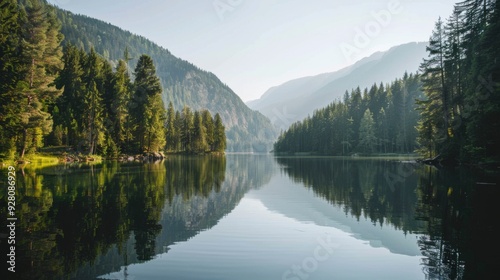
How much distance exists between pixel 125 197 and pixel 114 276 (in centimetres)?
1431

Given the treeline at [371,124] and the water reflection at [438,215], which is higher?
the treeline at [371,124]

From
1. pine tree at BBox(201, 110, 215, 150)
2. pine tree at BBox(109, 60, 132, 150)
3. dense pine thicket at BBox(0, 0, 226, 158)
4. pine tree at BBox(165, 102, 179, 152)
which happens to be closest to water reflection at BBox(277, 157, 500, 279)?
dense pine thicket at BBox(0, 0, 226, 158)

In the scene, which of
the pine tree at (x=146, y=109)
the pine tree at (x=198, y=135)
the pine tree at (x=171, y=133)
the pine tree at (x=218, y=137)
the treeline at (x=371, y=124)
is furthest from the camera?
the pine tree at (x=218, y=137)

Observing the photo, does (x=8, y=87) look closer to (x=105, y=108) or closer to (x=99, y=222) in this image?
(x=105, y=108)

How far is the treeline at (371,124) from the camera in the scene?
405 feet

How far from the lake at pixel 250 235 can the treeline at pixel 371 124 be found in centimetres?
10130

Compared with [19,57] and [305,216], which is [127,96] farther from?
[305,216]

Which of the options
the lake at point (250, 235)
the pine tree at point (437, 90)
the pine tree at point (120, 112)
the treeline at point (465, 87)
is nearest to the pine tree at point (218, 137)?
the pine tree at point (120, 112)

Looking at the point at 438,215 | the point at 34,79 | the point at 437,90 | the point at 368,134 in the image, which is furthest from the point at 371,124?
the point at 438,215

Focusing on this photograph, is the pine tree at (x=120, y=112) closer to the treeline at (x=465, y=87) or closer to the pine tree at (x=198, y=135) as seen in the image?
the pine tree at (x=198, y=135)

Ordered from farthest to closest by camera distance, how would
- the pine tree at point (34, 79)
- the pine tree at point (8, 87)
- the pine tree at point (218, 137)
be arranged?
the pine tree at point (218, 137)
the pine tree at point (34, 79)
the pine tree at point (8, 87)

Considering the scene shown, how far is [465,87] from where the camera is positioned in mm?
50156

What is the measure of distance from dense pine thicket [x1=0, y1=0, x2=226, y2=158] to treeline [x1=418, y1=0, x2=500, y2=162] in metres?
54.4

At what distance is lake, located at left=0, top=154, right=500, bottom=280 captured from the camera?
10469 mm
